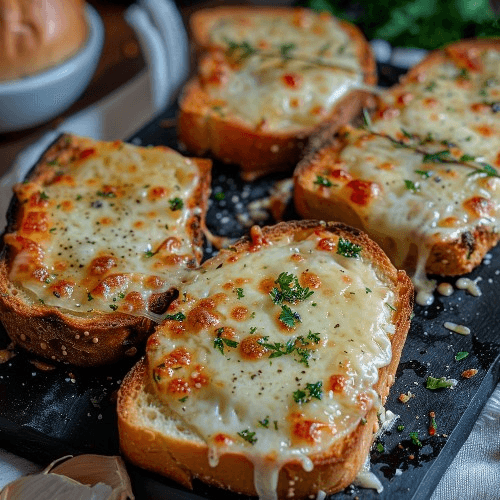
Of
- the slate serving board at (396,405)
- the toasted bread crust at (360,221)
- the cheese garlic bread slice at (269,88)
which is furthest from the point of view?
the cheese garlic bread slice at (269,88)

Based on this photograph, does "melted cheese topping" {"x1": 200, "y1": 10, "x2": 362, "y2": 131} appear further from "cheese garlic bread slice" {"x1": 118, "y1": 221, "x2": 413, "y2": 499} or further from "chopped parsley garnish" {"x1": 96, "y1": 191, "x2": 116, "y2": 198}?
"cheese garlic bread slice" {"x1": 118, "y1": 221, "x2": 413, "y2": 499}

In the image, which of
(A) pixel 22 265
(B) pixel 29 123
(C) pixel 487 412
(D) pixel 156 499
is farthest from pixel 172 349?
(B) pixel 29 123

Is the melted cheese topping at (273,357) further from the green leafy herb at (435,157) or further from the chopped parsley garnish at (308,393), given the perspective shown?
the green leafy herb at (435,157)

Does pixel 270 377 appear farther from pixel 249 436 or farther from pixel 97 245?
pixel 97 245

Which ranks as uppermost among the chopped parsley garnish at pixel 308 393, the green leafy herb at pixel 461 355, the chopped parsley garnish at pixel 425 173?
the chopped parsley garnish at pixel 308 393

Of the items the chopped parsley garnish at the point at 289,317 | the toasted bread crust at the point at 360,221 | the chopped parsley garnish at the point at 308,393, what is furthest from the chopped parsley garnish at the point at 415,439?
the toasted bread crust at the point at 360,221

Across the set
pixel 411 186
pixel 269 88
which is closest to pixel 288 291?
pixel 411 186

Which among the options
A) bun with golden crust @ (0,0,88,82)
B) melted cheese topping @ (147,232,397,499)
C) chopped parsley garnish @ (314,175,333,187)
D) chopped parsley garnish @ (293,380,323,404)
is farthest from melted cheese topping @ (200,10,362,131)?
chopped parsley garnish @ (293,380,323,404)

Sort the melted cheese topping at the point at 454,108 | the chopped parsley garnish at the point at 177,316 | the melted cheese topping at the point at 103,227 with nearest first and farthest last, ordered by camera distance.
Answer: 1. the chopped parsley garnish at the point at 177,316
2. the melted cheese topping at the point at 103,227
3. the melted cheese topping at the point at 454,108
